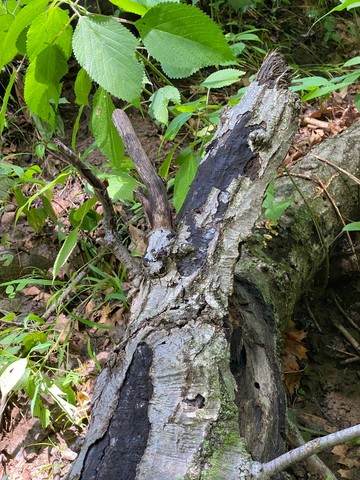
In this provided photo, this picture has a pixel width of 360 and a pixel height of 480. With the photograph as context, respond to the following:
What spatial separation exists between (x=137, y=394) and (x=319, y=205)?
1304 millimetres

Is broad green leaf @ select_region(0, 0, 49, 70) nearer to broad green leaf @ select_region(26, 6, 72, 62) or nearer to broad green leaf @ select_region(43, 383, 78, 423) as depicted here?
broad green leaf @ select_region(26, 6, 72, 62)

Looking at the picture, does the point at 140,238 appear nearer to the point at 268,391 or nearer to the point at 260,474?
the point at 268,391

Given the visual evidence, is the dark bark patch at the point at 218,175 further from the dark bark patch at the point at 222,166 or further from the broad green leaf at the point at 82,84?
the broad green leaf at the point at 82,84

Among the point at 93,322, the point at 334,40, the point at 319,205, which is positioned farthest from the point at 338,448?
the point at 334,40

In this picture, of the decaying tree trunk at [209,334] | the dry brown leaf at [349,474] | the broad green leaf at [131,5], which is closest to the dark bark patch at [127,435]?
the decaying tree trunk at [209,334]

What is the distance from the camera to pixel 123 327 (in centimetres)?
210

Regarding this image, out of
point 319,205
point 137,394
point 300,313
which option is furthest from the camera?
point 300,313

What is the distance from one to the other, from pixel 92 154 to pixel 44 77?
179 cm

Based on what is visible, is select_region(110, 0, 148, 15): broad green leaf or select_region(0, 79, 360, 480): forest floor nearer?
select_region(110, 0, 148, 15): broad green leaf

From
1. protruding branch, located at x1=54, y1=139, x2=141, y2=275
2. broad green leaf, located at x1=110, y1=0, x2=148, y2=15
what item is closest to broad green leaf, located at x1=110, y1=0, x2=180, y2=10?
broad green leaf, located at x1=110, y1=0, x2=148, y2=15

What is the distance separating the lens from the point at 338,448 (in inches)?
67.3

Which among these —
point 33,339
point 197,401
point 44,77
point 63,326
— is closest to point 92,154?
point 63,326

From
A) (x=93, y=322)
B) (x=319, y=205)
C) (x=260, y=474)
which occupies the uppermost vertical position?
(x=260, y=474)

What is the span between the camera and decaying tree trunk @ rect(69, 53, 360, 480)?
3.10ft
